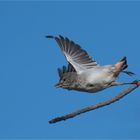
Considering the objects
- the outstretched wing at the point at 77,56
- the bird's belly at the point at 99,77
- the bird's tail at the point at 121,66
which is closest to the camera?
the bird's belly at the point at 99,77

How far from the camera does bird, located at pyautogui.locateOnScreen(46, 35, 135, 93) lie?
559 cm

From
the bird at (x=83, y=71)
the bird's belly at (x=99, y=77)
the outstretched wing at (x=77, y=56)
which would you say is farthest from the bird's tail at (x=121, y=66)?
the outstretched wing at (x=77, y=56)

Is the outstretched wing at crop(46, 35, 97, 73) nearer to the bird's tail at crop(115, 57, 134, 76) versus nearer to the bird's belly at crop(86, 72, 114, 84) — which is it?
the bird's belly at crop(86, 72, 114, 84)

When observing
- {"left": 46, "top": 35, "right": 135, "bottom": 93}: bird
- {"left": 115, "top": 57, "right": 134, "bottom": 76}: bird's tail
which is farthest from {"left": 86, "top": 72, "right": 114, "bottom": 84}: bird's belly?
{"left": 115, "top": 57, "right": 134, "bottom": 76}: bird's tail

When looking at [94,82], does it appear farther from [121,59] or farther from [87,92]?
[121,59]

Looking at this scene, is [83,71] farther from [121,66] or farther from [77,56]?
[121,66]

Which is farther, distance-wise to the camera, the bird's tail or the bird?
the bird's tail

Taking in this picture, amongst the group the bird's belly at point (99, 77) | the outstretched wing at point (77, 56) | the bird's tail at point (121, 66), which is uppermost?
the outstretched wing at point (77, 56)

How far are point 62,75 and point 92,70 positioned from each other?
0.98m

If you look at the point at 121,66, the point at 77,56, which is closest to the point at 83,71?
the point at 77,56

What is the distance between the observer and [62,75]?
6.80m

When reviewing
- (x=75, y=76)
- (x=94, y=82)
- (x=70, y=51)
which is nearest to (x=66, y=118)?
(x=94, y=82)

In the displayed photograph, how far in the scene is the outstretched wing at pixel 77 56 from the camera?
6.45 m

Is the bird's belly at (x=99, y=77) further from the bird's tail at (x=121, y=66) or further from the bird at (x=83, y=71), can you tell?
the bird's tail at (x=121, y=66)
